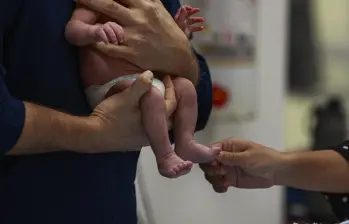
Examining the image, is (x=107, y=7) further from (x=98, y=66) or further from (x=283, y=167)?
(x=283, y=167)

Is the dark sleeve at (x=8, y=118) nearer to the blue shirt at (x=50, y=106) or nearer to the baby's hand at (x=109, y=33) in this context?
the blue shirt at (x=50, y=106)

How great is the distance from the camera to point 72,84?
96 centimetres

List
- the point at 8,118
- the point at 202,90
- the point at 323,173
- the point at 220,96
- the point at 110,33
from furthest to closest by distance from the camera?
the point at 220,96 < the point at 323,173 < the point at 202,90 < the point at 110,33 < the point at 8,118

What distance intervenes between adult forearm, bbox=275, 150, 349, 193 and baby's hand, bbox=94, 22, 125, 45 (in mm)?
610

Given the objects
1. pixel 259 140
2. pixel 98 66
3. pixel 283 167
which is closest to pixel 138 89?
pixel 98 66

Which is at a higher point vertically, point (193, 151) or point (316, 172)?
point (193, 151)

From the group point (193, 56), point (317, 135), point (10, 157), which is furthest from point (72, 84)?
point (317, 135)

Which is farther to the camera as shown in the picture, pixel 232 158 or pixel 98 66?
pixel 232 158

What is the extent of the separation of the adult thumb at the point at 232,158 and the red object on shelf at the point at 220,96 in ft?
2.48

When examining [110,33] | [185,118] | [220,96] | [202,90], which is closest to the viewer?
[110,33]

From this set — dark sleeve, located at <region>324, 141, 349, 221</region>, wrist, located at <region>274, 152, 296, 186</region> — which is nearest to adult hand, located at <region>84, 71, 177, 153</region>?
wrist, located at <region>274, 152, 296, 186</region>

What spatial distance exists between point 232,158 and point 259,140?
871 mm

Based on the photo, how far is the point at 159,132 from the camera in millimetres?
944

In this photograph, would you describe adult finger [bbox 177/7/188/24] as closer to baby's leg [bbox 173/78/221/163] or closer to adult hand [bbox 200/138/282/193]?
baby's leg [bbox 173/78/221/163]
